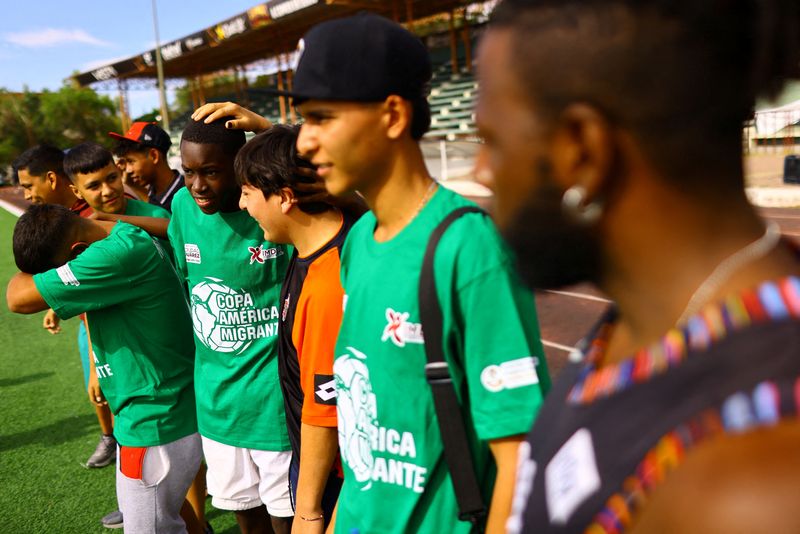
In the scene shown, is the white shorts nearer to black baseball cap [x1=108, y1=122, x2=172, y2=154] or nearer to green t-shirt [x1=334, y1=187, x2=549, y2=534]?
green t-shirt [x1=334, y1=187, x2=549, y2=534]

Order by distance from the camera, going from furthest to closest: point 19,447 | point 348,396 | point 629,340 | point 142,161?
point 19,447 → point 142,161 → point 348,396 → point 629,340

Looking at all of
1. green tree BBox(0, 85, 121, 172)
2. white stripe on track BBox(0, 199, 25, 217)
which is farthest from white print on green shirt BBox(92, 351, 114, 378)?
green tree BBox(0, 85, 121, 172)

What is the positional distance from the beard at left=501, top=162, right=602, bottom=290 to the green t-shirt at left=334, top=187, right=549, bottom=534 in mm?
457

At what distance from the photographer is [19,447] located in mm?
5145

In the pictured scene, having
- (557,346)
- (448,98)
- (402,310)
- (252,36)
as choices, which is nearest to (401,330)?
(402,310)

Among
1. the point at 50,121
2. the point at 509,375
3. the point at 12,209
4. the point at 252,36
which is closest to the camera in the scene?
the point at 509,375

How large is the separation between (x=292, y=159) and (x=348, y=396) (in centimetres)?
99

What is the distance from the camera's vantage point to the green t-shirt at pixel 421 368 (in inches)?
56.5

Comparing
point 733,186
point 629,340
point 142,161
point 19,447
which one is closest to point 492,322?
point 629,340

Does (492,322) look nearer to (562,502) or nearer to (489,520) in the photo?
(489,520)

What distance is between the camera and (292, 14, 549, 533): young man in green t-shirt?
1438 millimetres

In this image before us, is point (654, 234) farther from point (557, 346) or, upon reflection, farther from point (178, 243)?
point (557, 346)

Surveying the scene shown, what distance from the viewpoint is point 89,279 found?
108 inches

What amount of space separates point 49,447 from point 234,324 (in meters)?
3.23
